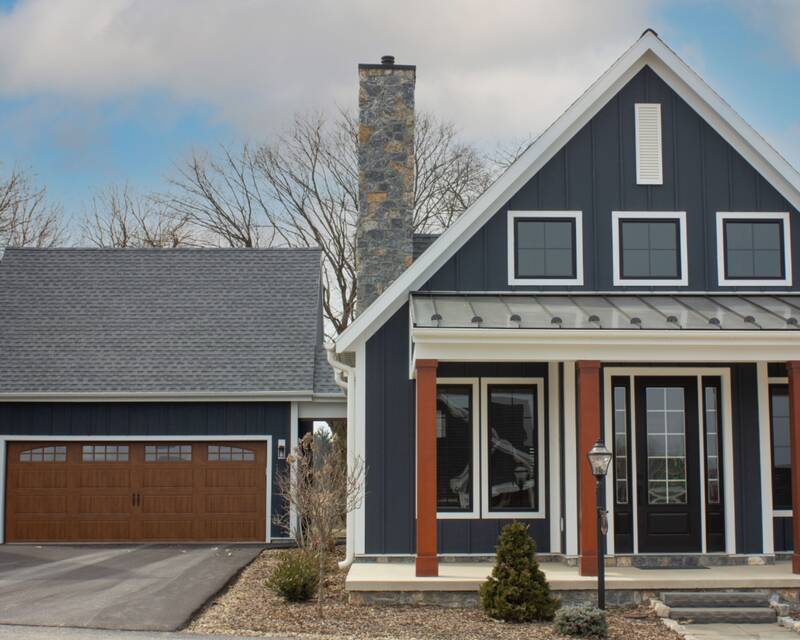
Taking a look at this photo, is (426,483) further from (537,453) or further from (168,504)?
(168,504)

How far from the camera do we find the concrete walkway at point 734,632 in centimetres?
1079

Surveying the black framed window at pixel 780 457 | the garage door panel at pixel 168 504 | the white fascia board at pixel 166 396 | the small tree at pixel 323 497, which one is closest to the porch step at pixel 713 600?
the black framed window at pixel 780 457

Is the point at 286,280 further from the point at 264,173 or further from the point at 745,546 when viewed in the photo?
the point at 264,173

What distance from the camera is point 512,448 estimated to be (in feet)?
45.4

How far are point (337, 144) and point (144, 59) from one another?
11623mm

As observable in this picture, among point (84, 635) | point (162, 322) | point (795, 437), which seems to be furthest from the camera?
point (162, 322)

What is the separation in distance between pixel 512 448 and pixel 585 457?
1600 millimetres

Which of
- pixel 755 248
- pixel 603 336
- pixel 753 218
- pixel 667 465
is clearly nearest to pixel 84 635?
pixel 603 336

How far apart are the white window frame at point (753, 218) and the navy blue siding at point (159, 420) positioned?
819 centimetres

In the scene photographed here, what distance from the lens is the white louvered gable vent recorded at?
14039 mm

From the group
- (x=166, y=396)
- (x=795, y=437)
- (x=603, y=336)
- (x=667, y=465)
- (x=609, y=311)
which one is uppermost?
(x=609, y=311)

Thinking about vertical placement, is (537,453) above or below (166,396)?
below

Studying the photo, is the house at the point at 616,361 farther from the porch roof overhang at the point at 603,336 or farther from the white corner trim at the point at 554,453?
the porch roof overhang at the point at 603,336

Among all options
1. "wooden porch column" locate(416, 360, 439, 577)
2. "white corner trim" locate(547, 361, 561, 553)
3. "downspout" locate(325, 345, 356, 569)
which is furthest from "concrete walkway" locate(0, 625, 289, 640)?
"white corner trim" locate(547, 361, 561, 553)
